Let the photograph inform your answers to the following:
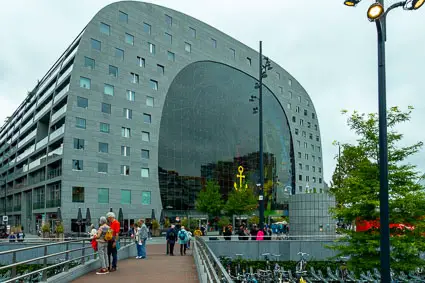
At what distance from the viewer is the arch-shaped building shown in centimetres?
5019

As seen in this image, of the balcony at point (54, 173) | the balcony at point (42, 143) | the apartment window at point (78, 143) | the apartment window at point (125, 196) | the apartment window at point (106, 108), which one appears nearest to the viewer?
the apartment window at point (78, 143)

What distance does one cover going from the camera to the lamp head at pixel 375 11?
7789 mm

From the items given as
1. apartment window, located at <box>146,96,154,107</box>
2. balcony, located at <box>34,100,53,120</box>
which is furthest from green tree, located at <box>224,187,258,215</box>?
balcony, located at <box>34,100,53,120</box>

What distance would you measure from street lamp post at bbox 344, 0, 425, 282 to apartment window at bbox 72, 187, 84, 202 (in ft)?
146

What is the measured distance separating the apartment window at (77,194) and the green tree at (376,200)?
38388 mm

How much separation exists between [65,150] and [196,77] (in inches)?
937

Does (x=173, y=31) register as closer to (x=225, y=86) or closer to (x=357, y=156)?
(x=225, y=86)

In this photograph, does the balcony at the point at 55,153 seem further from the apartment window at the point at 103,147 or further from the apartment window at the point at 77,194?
the apartment window at the point at 77,194

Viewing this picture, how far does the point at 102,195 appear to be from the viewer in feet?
165

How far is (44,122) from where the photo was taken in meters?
64.4

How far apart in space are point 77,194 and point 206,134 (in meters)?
22.6

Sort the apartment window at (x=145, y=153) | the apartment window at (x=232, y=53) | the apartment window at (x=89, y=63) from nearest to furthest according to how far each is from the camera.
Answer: the apartment window at (x=89, y=63) < the apartment window at (x=145, y=153) < the apartment window at (x=232, y=53)

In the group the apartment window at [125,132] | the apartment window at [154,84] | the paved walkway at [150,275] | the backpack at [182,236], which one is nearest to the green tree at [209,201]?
the apartment window at [125,132]

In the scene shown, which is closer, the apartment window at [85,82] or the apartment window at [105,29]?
the apartment window at [85,82]
